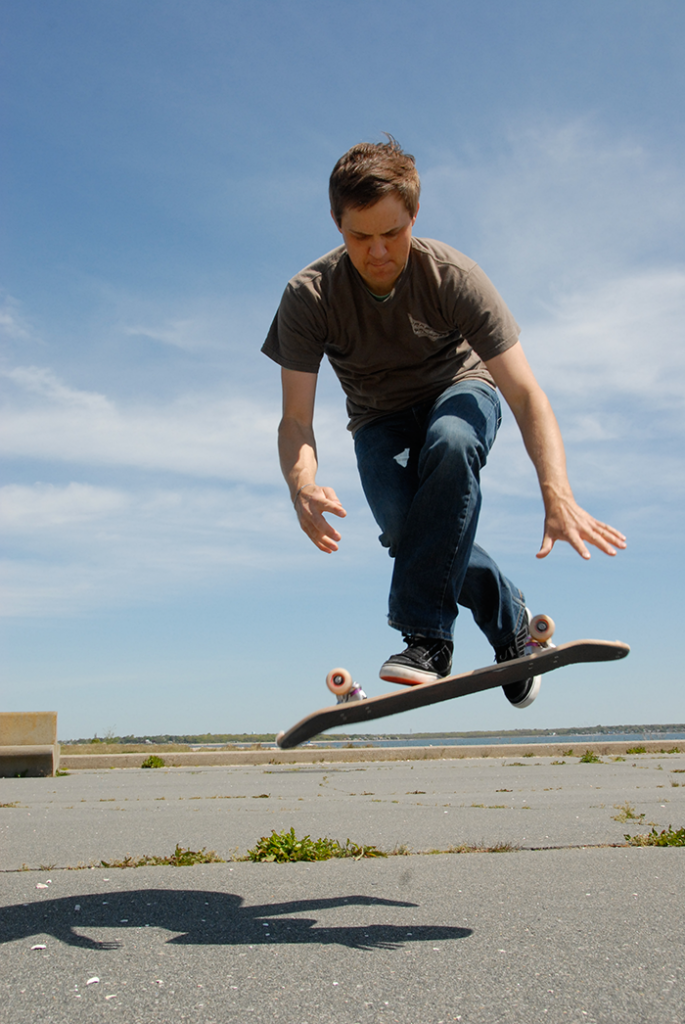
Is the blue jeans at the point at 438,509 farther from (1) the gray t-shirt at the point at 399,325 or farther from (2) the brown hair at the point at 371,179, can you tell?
→ (2) the brown hair at the point at 371,179

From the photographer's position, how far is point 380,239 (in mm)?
3482

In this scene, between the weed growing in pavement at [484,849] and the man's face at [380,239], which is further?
the weed growing in pavement at [484,849]

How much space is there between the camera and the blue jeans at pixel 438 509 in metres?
3.54

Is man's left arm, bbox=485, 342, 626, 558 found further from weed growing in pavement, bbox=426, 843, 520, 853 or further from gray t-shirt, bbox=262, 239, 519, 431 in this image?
weed growing in pavement, bbox=426, 843, 520, 853

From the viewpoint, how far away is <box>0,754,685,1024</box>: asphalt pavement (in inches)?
84.1

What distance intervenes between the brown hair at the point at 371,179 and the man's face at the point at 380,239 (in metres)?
0.03

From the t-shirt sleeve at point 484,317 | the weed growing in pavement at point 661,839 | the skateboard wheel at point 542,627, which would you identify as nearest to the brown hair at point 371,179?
the t-shirt sleeve at point 484,317

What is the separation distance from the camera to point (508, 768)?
1268 centimetres

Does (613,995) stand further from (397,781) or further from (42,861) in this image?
(397,781)

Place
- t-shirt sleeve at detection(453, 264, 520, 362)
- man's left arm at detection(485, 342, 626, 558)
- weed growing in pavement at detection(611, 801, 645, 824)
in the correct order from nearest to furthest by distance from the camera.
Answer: man's left arm at detection(485, 342, 626, 558), t-shirt sleeve at detection(453, 264, 520, 362), weed growing in pavement at detection(611, 801, 645, 824)

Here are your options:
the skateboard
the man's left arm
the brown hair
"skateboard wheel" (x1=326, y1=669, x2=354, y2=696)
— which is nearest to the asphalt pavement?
the skateboard

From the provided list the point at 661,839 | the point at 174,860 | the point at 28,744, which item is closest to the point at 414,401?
the point at 174,860

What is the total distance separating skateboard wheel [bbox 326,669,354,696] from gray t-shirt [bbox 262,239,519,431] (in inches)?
58.9

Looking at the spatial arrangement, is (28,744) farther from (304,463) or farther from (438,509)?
(438,509)
